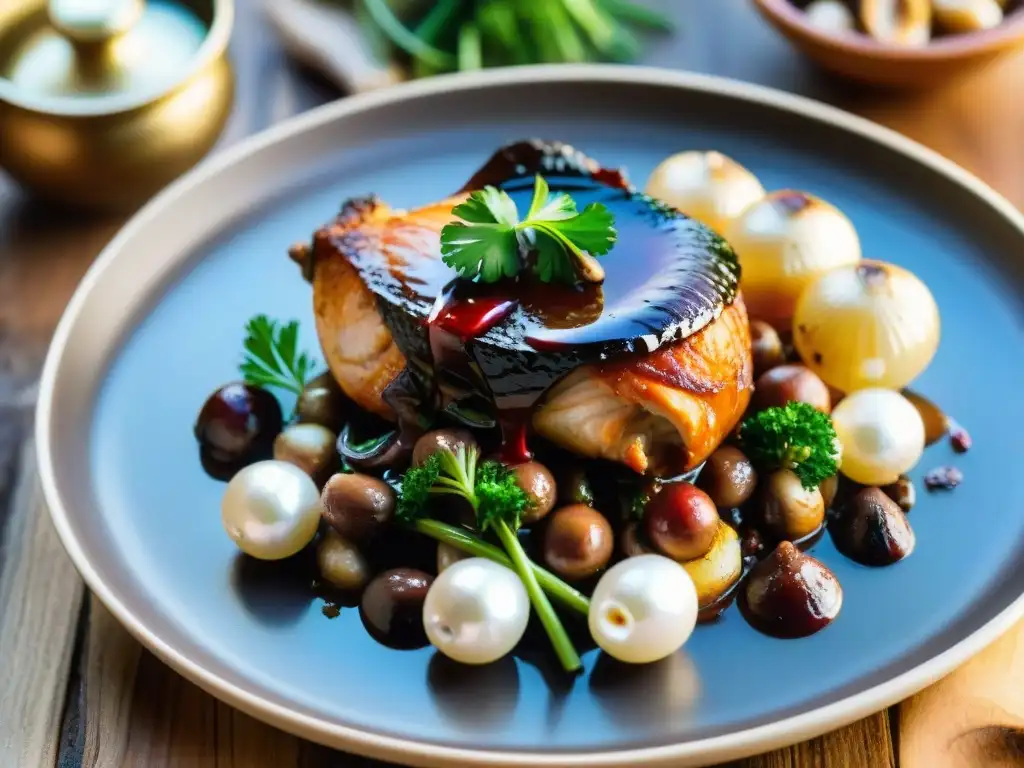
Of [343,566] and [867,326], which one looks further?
[867,326]

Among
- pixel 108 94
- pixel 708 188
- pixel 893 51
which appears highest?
pixel 893 51

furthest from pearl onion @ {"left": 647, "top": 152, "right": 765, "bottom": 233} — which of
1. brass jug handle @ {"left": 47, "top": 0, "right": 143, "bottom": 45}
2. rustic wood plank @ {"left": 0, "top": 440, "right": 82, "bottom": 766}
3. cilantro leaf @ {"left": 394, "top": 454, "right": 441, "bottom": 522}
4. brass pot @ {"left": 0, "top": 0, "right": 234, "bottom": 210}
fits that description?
rustic wood plank @ {"left": 0, "top": 440, "right": 82, "bottom": 766}

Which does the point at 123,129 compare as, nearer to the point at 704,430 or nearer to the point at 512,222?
the point at 512,222

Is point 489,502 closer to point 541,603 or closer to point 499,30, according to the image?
point 541,603

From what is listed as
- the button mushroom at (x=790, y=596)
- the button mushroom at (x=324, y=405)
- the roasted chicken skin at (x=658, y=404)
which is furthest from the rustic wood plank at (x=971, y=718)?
the button mushroom at (x=324, y=405)

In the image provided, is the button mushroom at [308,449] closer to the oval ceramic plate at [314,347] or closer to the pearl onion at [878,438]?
the oval ceramic plate at [314,347]

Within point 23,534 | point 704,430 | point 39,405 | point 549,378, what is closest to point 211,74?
point 39,405

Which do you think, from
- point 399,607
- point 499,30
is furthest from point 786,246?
point 499,30
